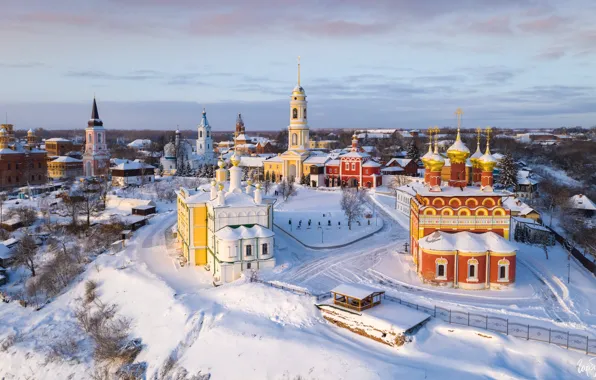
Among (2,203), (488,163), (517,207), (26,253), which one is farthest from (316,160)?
(488,163)

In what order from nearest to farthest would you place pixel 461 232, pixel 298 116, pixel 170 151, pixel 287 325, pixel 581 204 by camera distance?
pixel 287 325 < pixel 461 232 < pixel 581 204 < pixel 298 116 < pixel 170 151

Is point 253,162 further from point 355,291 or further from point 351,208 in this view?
point 355,291

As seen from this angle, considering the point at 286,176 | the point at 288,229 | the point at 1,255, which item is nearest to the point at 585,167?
the point at 286,176

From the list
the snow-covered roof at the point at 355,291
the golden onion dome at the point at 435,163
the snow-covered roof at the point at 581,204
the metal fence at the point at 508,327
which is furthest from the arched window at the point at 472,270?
the snow-covered roof at the point at 581,204

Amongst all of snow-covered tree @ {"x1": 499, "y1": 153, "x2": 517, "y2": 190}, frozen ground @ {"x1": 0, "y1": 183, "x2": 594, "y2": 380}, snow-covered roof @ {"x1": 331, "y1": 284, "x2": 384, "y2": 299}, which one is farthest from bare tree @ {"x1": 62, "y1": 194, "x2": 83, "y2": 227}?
snow-covered tree @ {"x1": 499, "y1": 153, "x2": 517, "y2": 190}

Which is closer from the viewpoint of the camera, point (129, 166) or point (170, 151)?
point (129, 166)

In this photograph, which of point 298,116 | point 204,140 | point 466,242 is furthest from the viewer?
point 204,140

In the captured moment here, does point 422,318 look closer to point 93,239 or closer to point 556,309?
point 556,309

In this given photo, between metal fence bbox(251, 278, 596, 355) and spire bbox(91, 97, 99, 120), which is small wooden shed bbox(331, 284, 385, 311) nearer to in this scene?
metal fence bbox(251, 278, 596, 355)
